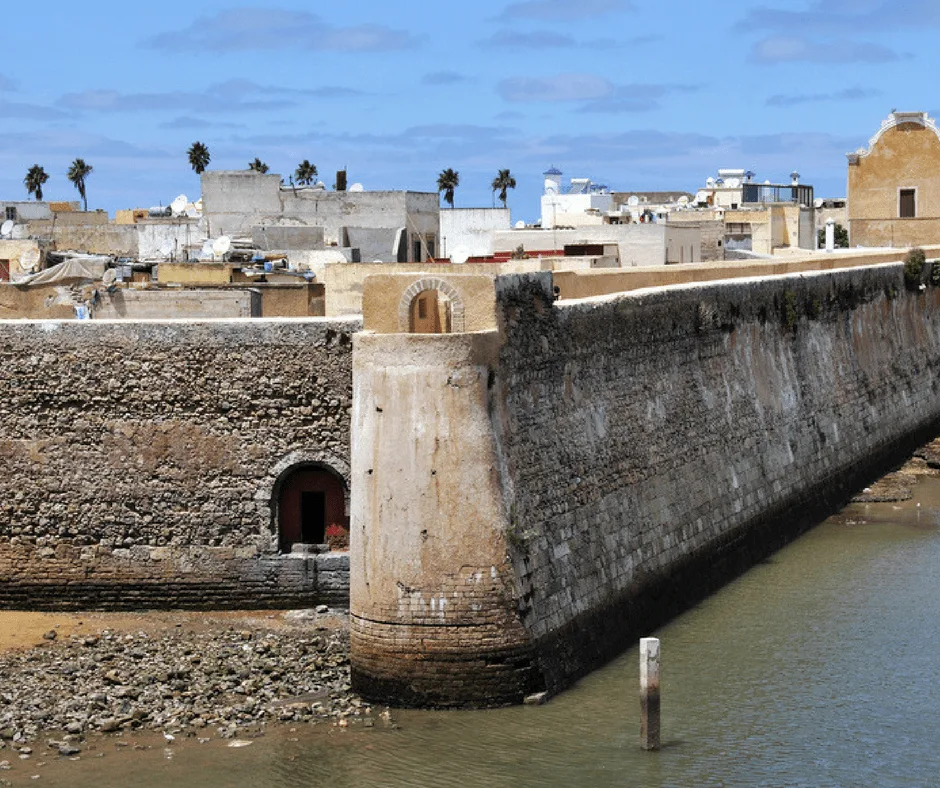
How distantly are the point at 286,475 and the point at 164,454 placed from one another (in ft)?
4.36

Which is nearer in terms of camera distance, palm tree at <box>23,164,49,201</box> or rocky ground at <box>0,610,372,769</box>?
rocky ground at <box>0,610,372,769</box>

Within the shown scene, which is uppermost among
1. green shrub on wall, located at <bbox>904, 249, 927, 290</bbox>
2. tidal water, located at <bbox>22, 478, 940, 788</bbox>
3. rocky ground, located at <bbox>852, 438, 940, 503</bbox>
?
green shrub on wall, located at <bbox>904, 249, 927, 290</bbox>

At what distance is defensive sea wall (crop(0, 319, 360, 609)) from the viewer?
21281 mm

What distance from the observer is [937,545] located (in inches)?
1085

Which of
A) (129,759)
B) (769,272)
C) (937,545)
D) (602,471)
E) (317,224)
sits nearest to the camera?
(129,759)

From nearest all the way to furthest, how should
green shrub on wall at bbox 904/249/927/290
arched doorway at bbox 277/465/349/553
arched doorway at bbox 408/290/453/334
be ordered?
arched doorway at bbox 408/290/453/334 → arched doorway at bbox 277/465/349/553 → green shrub on wall at bbox 904/249/927/290

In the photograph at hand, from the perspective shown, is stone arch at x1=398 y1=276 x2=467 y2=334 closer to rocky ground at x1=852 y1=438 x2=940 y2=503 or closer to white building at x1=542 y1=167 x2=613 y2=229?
rocky ground at x1=852 y1=438 x2=940 y2=503

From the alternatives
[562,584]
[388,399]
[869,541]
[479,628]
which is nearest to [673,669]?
[562,584]

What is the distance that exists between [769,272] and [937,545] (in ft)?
23.9

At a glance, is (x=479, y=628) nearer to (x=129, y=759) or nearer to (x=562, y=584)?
(x=562, y=584)

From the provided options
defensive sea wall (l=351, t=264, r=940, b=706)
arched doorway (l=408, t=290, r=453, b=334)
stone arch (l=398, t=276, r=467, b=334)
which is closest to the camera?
defensive sea wall (l=351, t=264, r=940, b=706)

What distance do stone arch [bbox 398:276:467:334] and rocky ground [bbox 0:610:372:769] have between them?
335cm

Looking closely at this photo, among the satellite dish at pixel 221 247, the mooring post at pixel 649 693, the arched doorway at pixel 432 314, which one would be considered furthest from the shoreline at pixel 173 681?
the satellite dish at pixel 221 247

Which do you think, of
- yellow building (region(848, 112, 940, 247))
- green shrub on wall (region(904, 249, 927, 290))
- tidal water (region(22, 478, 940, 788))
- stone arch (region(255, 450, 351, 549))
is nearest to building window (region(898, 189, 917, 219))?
yellow building (region(848, 112, 940, 247))
